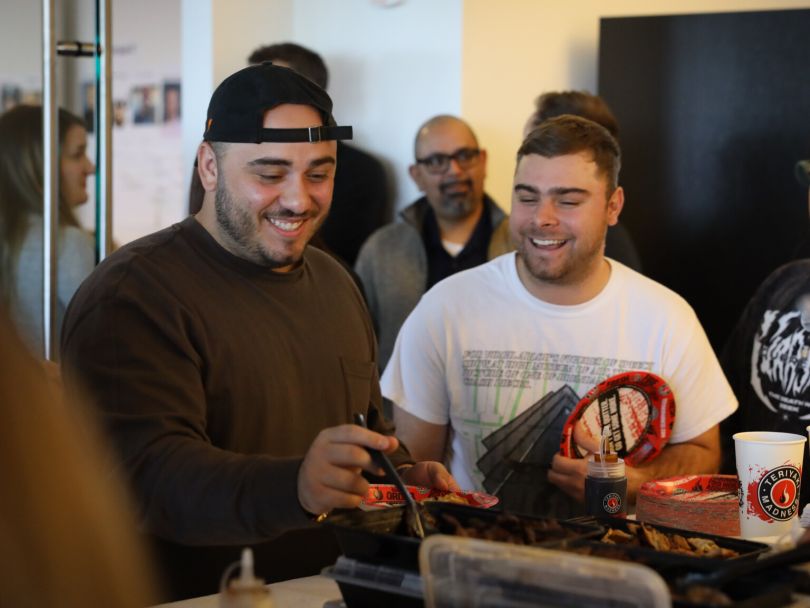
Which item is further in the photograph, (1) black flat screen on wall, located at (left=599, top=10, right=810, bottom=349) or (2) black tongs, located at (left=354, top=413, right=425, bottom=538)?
(1) black flat screen on wall, located at (left=599, top=10, right=810, bottom=349)

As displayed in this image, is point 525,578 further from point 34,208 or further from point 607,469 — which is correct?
point 34,208

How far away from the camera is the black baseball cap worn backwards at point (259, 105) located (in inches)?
82.1

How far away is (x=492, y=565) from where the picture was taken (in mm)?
1225

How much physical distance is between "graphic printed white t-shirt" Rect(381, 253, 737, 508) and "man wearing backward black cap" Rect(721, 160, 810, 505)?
114mm

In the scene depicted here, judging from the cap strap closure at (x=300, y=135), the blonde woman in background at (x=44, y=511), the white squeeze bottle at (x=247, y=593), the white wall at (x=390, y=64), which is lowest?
the white squeeze bottle at (x=247, y=593)

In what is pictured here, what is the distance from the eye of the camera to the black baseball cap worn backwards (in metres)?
2.09

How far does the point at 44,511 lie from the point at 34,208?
6.20ft

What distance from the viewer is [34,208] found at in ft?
8.25

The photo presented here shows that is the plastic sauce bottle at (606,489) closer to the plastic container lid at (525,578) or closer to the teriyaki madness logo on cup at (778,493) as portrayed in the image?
the teriyaki madness logo on cup at (778,493)

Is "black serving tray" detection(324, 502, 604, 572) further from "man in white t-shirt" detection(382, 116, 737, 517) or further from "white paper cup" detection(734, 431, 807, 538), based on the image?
"man in white t-shirt" detection(382, 116, 737, 517)

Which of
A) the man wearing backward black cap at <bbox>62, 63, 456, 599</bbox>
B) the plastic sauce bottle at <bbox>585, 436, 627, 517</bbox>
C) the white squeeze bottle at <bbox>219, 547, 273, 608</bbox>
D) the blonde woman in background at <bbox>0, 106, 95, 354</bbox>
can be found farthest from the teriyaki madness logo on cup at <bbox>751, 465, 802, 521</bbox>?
the blonde woman in background at <bbox>0, 106, 95, 354</bbox>

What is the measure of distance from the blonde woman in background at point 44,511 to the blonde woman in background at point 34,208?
5.76 ft

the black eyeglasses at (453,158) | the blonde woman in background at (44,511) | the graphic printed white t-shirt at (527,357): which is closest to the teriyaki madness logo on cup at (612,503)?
the graphic printed white t-shirt at (527,357)

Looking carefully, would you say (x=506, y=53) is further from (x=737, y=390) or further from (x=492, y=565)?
(x=492, y=565)
